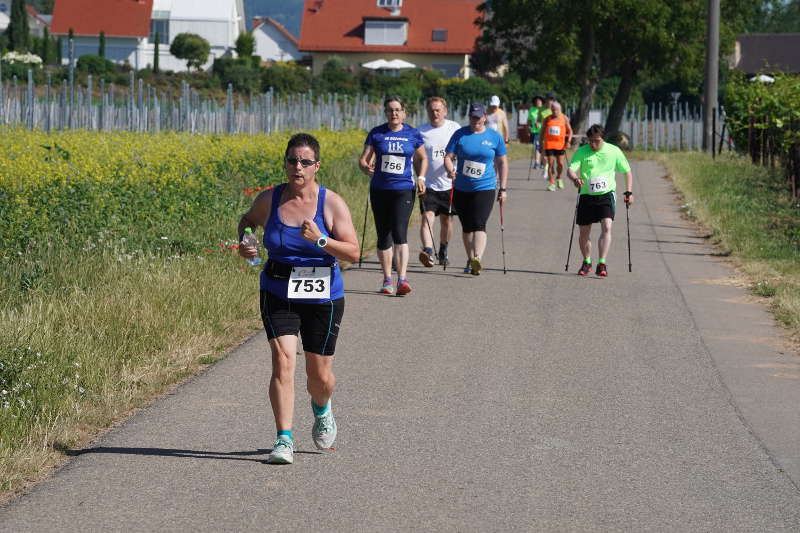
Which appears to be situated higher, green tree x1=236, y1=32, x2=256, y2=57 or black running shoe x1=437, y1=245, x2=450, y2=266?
green tree x1=236, y1=32, x2=256, y2=57

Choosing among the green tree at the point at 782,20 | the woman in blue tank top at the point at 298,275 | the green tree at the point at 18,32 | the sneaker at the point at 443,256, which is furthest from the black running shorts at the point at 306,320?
the green tree at the point at 782,20

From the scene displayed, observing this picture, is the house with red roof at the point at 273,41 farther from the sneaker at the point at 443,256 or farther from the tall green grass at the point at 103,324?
the tall green grass at the point at 103,324

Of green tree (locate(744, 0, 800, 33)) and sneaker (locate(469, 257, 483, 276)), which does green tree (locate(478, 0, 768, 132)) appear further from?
green tree (locate(744, 0, 800, 33))

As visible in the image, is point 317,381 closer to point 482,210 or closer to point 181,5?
point 482,210

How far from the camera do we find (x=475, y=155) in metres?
14.5

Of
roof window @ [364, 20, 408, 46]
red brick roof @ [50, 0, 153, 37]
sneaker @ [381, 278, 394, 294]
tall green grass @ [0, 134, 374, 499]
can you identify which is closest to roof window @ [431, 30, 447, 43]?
roof window @ [364, 20, 408, 46]

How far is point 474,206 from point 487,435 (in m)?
7.23

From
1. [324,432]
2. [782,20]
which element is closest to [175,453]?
[324,432]

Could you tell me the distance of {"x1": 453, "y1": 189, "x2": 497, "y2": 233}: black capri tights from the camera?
14.7 meters

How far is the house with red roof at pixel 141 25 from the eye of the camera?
10456cm

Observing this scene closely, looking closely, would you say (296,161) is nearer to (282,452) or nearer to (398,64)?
(282,452)

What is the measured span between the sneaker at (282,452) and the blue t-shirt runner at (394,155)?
6616 mm

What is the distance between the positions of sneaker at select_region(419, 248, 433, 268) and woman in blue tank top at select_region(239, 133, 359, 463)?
7922mm

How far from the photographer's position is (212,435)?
24.7 ft
